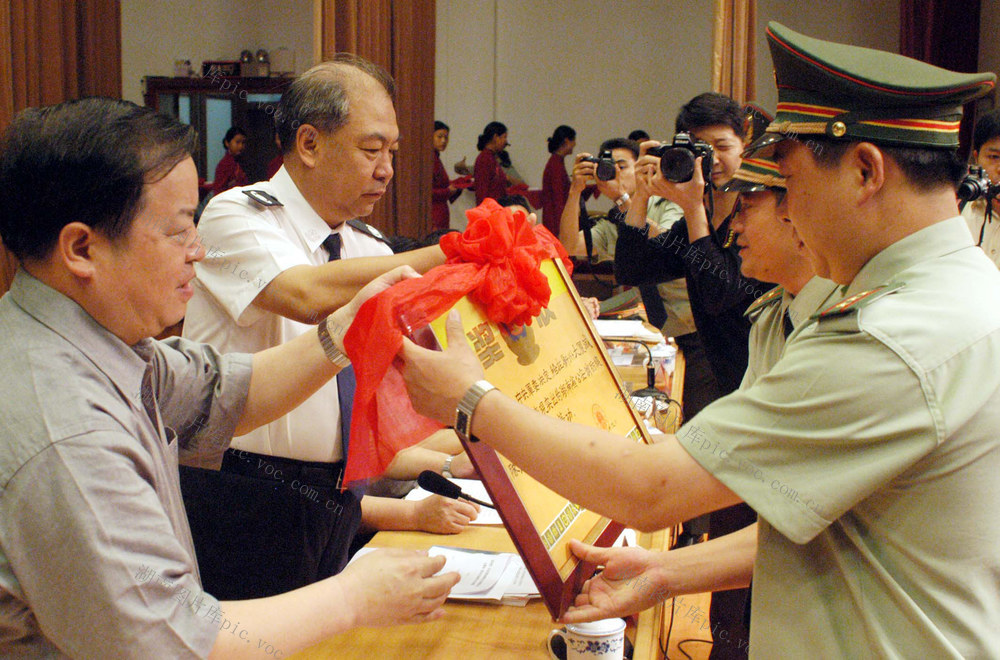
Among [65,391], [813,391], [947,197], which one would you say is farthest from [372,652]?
[947,197]

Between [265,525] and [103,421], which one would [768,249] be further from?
[103,421]

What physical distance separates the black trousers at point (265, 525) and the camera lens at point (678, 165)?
4.47 ft

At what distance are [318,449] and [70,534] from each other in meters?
0.88

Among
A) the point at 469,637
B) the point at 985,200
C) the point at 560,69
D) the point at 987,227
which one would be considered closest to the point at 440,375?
the point at 469,637

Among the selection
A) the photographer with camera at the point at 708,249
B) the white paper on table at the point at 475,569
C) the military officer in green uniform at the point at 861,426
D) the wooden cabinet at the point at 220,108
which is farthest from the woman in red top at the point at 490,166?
the military officer in green uniform at the point at 861,426

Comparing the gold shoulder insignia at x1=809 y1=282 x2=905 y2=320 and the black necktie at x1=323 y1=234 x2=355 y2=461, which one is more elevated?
the gold shoulder insignia at x1=809 y1=282 x2=905 y2=320

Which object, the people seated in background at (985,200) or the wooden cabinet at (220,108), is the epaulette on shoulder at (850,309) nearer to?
the people seated in background at (985,200)

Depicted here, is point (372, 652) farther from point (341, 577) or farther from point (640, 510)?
point (640, 510)

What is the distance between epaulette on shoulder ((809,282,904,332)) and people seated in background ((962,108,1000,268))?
3.38 meters

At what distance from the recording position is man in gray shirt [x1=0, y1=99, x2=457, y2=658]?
886 millimetres

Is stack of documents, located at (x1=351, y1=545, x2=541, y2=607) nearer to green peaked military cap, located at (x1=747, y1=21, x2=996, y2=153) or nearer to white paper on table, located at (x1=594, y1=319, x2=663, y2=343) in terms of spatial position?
green peaked military cap, located at (x1=747, y1=21, x2=996, y2=153)

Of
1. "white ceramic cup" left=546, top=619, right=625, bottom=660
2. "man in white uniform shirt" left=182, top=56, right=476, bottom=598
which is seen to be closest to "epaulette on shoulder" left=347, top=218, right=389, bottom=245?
"man in white uniform shirt" left=182, top=56, right=476, bottom=598

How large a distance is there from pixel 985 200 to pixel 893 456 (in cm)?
361

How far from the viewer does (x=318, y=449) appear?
1.76m
